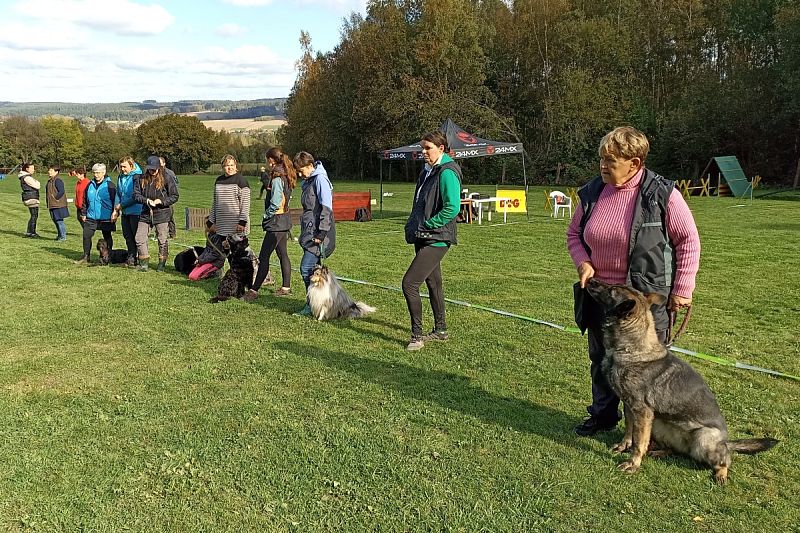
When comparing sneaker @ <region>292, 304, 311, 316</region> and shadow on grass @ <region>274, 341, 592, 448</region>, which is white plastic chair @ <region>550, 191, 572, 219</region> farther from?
shadow on grass @ <region>274, 341, 592, 448</region>

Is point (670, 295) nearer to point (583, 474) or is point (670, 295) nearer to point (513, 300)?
point (583, 474)

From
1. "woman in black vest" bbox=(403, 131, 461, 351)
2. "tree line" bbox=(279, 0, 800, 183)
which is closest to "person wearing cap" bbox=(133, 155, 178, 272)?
"woman in black vest" bbox=(403, 131, 461, 351)

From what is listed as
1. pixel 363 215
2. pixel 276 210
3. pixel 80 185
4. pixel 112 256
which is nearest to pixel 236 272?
pixel 276 210

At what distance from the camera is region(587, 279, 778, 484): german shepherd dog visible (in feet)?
11.7

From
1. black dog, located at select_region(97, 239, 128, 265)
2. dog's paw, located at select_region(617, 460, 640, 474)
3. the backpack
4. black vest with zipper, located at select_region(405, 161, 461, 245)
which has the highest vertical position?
black vest with zipper, located at select_region(405, 161, 461, 245)

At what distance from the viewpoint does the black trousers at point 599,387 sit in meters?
3.97

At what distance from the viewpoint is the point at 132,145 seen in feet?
255

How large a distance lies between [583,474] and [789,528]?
1034 millimetres

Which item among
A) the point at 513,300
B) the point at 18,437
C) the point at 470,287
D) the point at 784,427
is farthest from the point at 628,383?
the point at 470,287

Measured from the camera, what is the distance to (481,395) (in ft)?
16.2

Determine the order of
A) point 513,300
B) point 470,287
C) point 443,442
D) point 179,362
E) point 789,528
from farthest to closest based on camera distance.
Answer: point 470,287 → point 513,300 → point 179,362 → point 443,442 → point 789,528

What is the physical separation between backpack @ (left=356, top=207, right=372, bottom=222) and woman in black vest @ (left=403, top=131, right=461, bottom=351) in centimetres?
1312

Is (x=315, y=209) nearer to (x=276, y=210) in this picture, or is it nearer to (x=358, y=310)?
(x=276, y=210)

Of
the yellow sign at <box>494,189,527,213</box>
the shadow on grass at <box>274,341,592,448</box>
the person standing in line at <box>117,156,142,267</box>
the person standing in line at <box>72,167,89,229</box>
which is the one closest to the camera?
the shadow on grass at <box>274,341,592,448</box>
